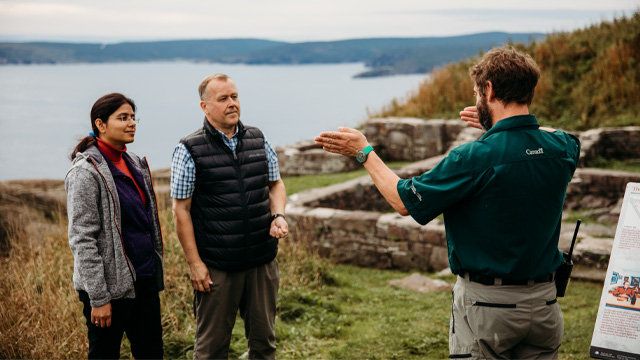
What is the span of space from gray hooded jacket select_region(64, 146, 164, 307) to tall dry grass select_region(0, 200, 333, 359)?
128 centimetres

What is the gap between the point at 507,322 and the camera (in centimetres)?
231

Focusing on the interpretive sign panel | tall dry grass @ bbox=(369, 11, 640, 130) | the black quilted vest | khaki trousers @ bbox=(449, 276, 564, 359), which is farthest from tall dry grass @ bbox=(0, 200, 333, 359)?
tall dry grass @ bbox=(369, 11, 640, 130)

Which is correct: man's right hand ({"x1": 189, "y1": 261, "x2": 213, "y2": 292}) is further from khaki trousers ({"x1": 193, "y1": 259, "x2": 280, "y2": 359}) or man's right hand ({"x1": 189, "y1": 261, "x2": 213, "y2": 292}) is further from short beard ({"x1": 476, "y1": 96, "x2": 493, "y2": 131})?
short beard ({"x1": 476, "y1": 96, "x2": 493, "y2": 131})

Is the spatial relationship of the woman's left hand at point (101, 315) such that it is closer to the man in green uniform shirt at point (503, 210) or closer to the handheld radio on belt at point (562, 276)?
the man in green uniform shirt at point (503, 210)

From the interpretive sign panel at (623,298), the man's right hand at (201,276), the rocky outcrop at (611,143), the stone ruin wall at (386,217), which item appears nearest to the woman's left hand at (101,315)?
the man's right hand at (201,276)

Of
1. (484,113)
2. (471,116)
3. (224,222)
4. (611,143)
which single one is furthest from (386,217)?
(611,143)

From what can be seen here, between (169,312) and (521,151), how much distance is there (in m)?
3.70

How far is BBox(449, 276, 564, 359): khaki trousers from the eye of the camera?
2320 millimetres

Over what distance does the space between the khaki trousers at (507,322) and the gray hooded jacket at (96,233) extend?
1.93 m

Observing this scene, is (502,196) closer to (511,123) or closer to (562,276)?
(511,123)

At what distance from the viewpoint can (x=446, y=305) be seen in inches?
223

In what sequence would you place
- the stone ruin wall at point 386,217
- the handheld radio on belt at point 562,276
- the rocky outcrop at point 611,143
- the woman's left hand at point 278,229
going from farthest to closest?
the rocky outcrop at point 611,143, the stone ruin wall at point 386,217, the woman's left hand at point 278,229, the handheld radio on belt at point 562,276

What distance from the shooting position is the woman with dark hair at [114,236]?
3.01 m

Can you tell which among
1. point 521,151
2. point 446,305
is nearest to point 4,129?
point 446,305
